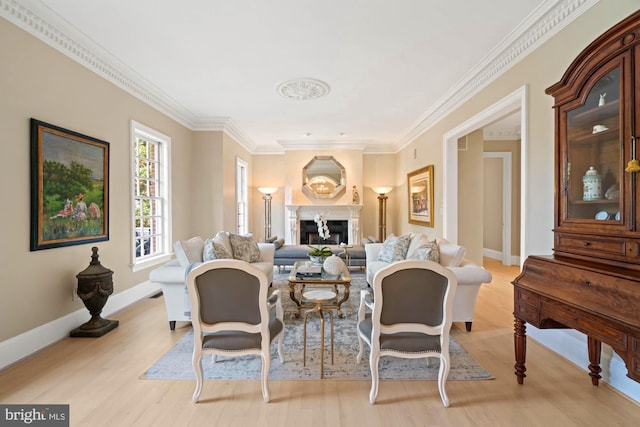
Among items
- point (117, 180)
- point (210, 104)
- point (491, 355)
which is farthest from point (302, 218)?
point (491, 355)

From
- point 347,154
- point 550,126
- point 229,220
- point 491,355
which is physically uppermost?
point 347,154

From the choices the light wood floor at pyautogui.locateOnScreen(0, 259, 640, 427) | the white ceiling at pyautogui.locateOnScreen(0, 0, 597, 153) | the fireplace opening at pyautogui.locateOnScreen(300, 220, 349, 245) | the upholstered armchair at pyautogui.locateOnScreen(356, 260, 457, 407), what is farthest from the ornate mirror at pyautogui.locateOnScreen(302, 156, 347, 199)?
the upholstered armchair at pyautogui.locateOnScreen(356, 260, 457, 407)

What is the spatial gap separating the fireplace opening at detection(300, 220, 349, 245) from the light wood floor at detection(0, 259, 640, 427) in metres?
5.18

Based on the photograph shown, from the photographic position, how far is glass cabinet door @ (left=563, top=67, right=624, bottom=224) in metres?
1.81

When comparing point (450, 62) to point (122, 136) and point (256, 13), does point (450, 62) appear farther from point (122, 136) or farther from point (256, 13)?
point (122, 136)

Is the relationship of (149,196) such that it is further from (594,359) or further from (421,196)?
(594,359)

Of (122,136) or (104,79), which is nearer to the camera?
(104,79)

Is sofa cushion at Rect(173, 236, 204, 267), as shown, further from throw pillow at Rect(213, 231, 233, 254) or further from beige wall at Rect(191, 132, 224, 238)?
beige wall at Rect(191, 132, 224, 238)

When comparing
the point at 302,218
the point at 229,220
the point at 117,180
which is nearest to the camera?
the point at 117,180

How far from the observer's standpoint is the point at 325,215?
7617mm

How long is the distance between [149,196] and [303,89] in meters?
2.87

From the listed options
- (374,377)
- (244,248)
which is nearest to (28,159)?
(244,248)

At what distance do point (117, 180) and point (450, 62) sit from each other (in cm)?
433

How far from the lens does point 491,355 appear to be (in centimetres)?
267
